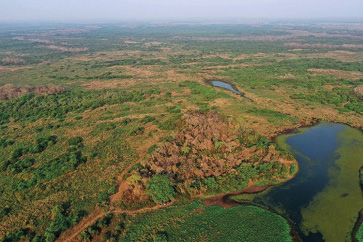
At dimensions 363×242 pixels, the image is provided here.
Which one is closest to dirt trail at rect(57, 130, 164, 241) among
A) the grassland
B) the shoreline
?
the grassland

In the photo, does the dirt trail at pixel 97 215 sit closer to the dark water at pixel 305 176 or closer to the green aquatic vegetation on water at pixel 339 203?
the dark water at pixel 305 176

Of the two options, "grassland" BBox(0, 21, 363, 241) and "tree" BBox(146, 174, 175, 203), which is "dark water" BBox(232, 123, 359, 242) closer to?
"grassland" BBox(0, 21, 363, 241)

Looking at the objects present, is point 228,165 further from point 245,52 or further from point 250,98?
point 245,52

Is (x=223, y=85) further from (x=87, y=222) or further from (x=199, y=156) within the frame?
(x=87, y=222)

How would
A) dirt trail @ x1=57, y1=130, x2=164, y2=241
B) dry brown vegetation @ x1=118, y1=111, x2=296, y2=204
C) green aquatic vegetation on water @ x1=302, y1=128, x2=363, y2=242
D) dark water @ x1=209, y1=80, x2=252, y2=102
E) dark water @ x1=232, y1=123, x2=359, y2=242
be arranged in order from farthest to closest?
dark water @ x1=209, y1=80, x2=252, y2=102 < dry brown vegetation @ x1=118, y1=111, x2=296, y2=204 < dark water @ x1=232, y1=123, x2=359, y2=242 < green aquatic vegetation on water @ x1=302, y1=128, x2=363, y2=242 < dirt trail @ x1=57, y1=130, x2=164, y2=241

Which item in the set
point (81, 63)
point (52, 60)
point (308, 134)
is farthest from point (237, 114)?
point (52, 60)

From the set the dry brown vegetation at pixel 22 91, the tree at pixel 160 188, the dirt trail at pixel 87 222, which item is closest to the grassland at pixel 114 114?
the dirt trail at pixel 87 222
